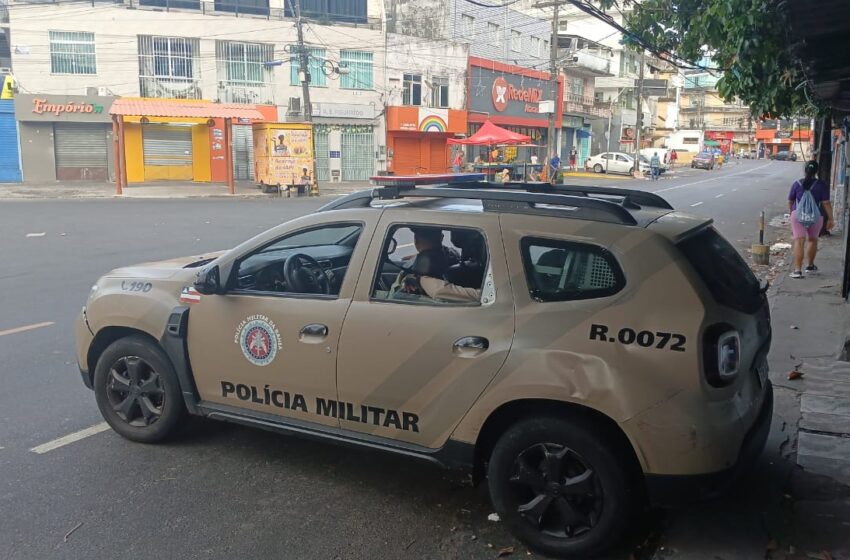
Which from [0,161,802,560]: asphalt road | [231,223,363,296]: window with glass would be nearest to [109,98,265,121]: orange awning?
[0,161,802,560]: asphalt road

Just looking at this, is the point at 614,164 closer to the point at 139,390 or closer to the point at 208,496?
the point at 139,390

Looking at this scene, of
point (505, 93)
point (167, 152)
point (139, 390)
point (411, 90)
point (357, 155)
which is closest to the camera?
point (139, 390)

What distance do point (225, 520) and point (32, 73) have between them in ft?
109

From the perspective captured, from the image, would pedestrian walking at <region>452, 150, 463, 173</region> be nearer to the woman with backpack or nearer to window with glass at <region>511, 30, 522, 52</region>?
window with glass at <region>511, 30, 522, 52</region>

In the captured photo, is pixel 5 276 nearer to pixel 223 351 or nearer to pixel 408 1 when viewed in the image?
pixel 223 351

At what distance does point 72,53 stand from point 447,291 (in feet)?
110

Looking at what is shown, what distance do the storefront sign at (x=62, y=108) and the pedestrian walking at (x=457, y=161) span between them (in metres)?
16.4

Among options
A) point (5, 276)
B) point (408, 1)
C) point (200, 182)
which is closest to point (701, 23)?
point (5, 276)

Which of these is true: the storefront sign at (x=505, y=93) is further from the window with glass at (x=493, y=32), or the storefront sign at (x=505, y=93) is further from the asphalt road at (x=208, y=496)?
the asphalt road at (x=208, y=496)

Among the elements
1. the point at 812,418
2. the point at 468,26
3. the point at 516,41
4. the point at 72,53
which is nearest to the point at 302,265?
the point at 812,418

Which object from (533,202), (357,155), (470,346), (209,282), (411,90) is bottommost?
(470,346)

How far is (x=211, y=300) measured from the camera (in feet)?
14.4

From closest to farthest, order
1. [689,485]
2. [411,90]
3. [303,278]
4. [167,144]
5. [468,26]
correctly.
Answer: [689,485], [303,278], [167,144], [411,90], [468,26]

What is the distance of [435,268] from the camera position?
4.10 meters
